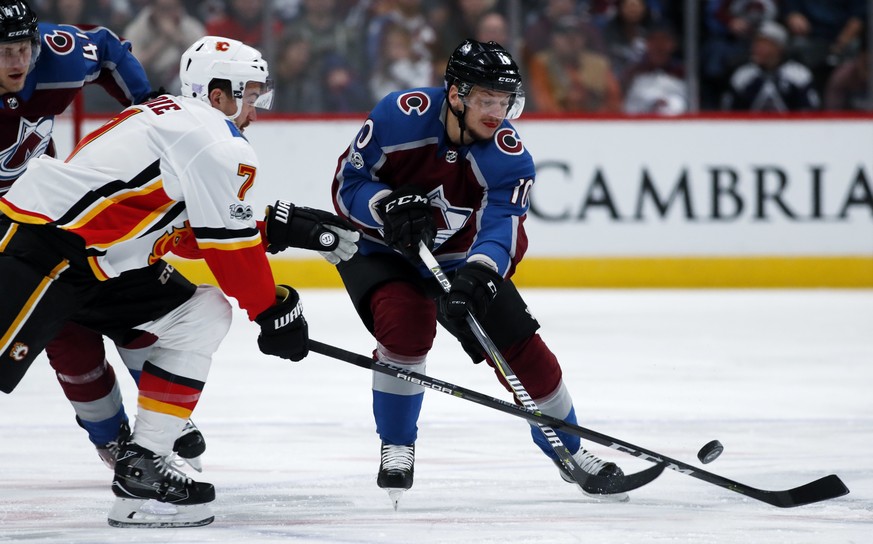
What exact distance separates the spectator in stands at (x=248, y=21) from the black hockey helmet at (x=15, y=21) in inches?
148

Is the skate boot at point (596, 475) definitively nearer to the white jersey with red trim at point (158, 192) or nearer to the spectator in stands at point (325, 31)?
the white jersey with red trim at point (158, 192)

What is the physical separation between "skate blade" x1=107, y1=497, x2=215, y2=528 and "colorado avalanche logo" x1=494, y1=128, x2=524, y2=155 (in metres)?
1.01

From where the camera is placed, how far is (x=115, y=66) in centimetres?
358

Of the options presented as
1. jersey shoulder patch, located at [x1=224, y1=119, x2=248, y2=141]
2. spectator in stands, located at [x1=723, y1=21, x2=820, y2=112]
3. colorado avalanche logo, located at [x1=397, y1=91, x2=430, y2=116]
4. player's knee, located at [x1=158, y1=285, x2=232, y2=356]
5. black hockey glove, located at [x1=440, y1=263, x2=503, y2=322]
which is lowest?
spectator in stands, located at [x1=723, y1=21, x2=820, y2=112]

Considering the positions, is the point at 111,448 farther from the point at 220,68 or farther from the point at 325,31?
the point at 325,31

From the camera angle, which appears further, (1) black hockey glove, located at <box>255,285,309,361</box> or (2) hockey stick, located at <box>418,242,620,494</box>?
A: (2) hockey stick, located at <box>418,242,620,494</box>

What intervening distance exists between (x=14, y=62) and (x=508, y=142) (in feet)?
3.71

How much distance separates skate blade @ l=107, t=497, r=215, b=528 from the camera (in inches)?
105

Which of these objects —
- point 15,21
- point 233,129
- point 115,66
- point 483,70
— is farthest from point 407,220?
point 115,66

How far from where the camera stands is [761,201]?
689 centimetres

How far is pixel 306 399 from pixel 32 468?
113 cm

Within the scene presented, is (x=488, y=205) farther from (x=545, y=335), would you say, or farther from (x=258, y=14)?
(x=258, y=14)

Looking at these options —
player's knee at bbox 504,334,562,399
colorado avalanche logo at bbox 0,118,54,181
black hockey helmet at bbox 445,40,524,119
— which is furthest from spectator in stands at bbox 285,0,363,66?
player's knee at bbox 504,334,562,399

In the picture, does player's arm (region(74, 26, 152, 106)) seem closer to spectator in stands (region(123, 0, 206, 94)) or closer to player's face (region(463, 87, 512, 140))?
player's face (region(463, 87, 512, 140))
